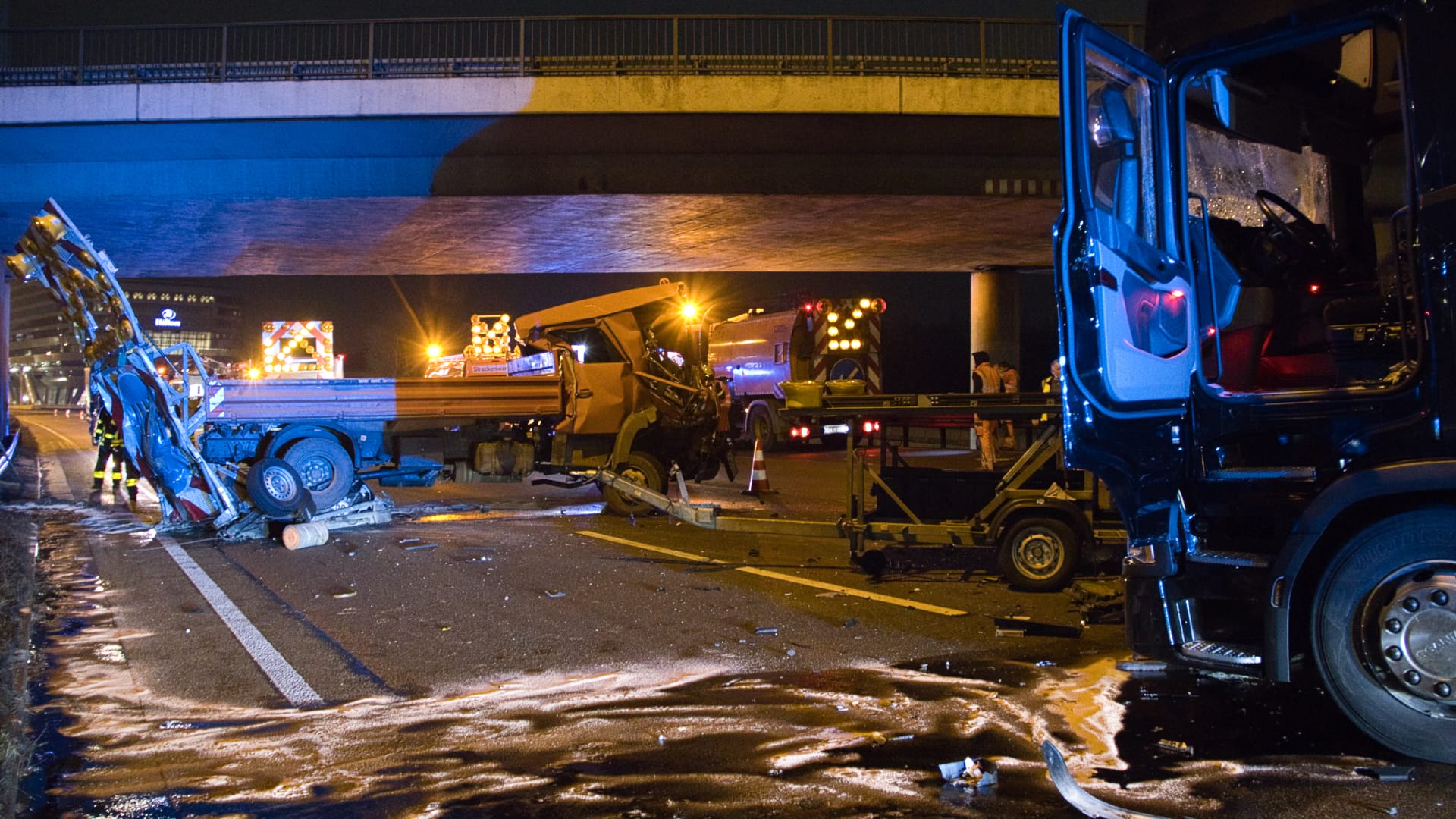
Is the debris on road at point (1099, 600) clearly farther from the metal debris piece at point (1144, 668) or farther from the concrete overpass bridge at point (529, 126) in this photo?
the concrete overpass bridge at point (529, 126)

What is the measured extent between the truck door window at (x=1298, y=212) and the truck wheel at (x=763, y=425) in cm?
2053

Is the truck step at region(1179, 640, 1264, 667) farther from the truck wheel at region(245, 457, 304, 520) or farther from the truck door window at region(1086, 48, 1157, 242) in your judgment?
the truck wheel at region(245, 457, 304, 520)

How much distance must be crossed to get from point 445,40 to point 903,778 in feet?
54.3

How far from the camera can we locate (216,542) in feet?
34.5

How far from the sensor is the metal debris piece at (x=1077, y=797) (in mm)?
3623

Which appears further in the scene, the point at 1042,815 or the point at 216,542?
the point at 216,542

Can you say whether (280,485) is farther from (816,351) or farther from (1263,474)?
(816,351)

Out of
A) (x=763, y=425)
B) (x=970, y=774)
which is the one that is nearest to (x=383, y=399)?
(x=970, y=774)

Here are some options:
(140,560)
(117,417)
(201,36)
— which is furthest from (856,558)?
(201,36)

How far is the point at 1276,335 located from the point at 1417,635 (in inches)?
56.6

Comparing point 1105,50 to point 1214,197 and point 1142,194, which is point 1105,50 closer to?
point 1142,194

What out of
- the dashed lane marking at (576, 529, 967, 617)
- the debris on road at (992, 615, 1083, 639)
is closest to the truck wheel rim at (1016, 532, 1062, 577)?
the dashed lane marking at (576, 529, 967, 617)

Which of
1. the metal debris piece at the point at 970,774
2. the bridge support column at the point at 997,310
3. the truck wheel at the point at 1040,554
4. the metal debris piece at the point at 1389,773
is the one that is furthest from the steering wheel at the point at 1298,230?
the bridge support column at the point at 997,310

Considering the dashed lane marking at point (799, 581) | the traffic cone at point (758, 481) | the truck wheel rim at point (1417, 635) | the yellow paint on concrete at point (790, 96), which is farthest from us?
the yellow paint on concrete at point (790, 96)
